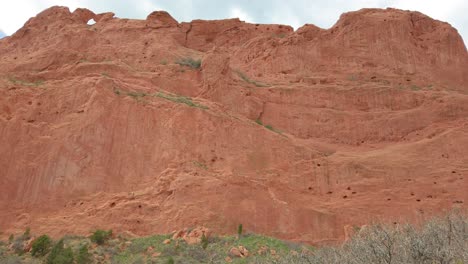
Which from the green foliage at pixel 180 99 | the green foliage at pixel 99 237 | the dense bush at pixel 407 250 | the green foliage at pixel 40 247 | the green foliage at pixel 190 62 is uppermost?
the green foliage at pixel 190 62

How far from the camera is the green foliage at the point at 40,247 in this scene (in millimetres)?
16125

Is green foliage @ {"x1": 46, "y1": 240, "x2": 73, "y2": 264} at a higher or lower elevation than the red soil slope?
lower

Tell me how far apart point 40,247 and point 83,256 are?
2.26 m

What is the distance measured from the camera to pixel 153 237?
1731cm

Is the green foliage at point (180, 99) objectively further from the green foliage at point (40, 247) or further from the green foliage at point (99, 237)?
the green foliage at point (40, 247)

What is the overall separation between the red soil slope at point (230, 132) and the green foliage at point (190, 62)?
0.48 meters

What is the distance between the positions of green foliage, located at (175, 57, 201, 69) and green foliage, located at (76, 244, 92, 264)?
14059 mm

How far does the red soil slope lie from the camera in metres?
19.0

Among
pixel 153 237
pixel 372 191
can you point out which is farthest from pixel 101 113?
pixel 372 191

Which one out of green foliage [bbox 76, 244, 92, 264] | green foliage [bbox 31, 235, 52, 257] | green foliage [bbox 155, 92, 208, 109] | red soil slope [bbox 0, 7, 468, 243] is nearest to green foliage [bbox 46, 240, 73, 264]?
green foliage [bbox 76, 244, 92, 264]

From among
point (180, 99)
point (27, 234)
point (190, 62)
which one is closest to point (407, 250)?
point (27, 234)

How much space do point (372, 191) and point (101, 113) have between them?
1230 cm

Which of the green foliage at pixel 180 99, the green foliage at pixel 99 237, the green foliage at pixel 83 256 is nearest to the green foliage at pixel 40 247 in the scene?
the green foliage at pixel 99 237

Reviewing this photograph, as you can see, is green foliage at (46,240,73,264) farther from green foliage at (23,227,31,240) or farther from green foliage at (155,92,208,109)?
green foliage at (155,92,208,109)
